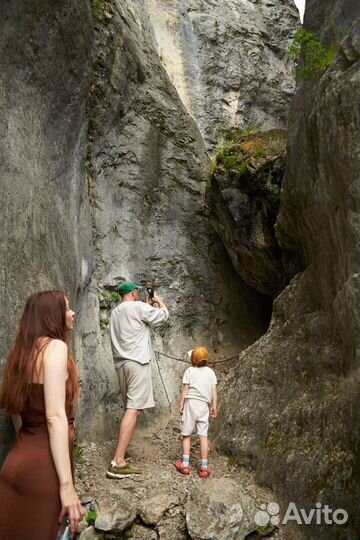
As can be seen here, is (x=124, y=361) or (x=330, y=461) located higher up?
(x=124, y=361)

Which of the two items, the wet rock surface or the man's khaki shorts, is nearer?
the man's khaki shorts

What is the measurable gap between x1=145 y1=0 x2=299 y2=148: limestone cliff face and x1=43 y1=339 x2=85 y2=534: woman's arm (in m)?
10.1

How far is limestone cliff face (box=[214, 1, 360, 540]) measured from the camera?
4914 millimetres

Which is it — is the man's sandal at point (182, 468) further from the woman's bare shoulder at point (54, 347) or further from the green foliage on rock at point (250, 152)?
the green foliage on rock at point (250, 152)

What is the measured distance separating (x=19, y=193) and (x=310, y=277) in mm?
3855

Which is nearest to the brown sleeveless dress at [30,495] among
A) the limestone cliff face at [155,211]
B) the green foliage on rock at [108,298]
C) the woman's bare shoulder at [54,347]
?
the woman's bare shoulder at [54,347]

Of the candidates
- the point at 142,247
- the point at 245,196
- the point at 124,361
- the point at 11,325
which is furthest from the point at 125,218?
the point at 11,325

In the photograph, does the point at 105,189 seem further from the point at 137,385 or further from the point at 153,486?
the point at 153,486

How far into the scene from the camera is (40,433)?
3021 mm

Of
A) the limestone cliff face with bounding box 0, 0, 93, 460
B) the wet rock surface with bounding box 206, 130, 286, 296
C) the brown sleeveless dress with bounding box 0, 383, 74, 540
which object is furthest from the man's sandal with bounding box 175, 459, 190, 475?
the wet rock surface with bounding box 206, 130, 286, 296

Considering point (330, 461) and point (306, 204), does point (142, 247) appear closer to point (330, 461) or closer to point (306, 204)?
point (306, 204)

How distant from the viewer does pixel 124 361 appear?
6223 millimetres

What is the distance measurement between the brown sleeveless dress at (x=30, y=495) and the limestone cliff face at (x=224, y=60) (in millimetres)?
10403

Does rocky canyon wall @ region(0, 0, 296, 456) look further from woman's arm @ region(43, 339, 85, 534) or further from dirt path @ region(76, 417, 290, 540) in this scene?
woman's arm @ region(43, 339, 85, 534)
